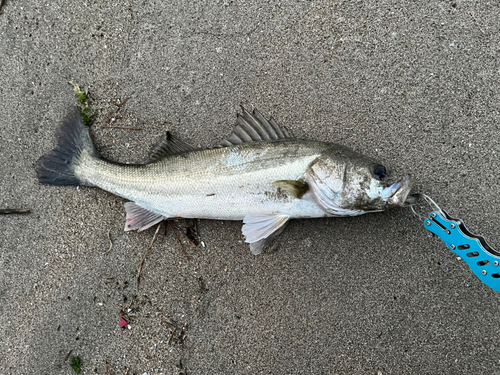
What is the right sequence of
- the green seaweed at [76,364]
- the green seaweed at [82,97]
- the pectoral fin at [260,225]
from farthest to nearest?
the green seaweed at [82,97], the green seaweed at [76,364], the pectoral fin at [260,225]

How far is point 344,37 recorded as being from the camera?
2895 millimetres

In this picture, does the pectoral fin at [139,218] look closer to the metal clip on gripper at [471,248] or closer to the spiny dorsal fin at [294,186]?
the spiny dorsal fin at [294,186]

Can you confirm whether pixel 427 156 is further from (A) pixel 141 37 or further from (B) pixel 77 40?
(B) pixel 77 40

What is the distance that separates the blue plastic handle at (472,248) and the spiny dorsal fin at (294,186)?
100 cm

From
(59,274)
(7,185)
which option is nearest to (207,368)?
(59,274)

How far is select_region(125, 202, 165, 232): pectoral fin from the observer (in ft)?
9.16

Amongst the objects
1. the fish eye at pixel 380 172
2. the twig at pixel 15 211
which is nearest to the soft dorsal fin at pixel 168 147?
the twig at pixel 15 211

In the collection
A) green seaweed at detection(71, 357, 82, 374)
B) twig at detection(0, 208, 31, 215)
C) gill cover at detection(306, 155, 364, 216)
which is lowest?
green seaweed at detection(71, 357, 82, 374)

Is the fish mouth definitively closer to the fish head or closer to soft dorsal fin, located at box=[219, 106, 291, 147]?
the fish head

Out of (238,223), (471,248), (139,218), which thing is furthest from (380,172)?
(139,218)

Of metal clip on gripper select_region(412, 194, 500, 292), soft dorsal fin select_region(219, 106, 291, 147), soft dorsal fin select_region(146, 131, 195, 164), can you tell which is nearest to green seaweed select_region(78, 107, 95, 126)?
soft dorsal fin select_region(146, 131, 195, 164)

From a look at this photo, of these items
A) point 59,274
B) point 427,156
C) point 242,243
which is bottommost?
point 59,274

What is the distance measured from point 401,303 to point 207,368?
1.78 metres

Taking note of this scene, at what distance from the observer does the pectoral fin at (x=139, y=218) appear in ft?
9.16
